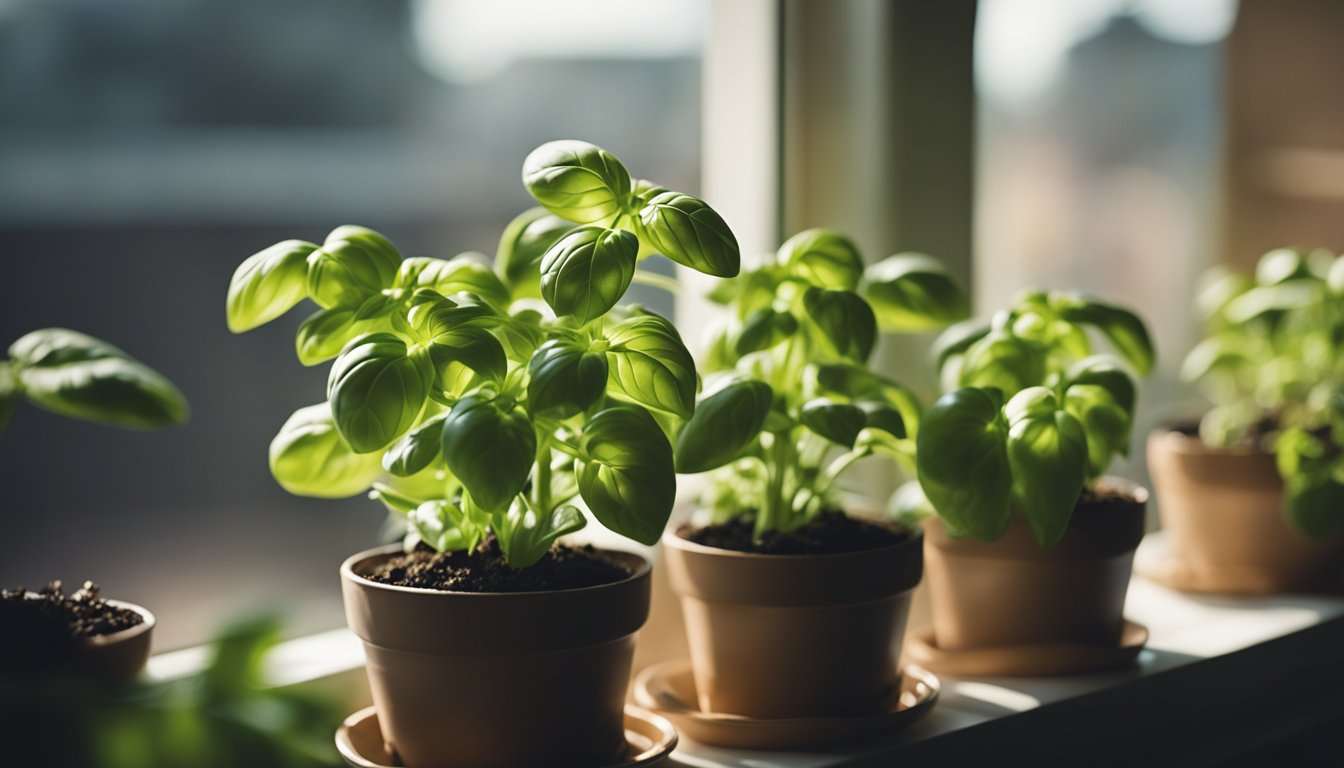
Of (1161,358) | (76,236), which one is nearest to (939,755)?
(1161,358)

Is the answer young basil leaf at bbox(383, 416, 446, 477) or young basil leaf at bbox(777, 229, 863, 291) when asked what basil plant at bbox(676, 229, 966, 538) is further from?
young basil leaf at bbox(383, 416, 446, 477)

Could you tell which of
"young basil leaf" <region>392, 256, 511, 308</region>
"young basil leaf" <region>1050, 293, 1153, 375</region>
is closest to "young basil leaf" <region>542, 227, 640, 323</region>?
"young basil leaf" <region>392, 256, 511, 308</region>

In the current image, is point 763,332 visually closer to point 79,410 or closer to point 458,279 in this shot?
point 458,279

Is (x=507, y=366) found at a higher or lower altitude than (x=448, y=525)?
higher

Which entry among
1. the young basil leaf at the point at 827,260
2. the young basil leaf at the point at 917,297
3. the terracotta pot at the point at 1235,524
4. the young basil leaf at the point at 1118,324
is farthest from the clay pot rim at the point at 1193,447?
the young basil leaf at the point at 827,260

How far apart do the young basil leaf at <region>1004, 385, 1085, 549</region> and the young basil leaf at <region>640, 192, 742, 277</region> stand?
0.86 feet

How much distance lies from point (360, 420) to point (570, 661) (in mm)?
209

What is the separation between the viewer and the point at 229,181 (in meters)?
2.89

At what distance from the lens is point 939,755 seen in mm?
880

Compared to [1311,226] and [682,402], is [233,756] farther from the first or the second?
[1311,226]

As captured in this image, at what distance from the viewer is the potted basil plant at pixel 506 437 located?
68cm

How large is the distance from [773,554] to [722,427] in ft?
0.44

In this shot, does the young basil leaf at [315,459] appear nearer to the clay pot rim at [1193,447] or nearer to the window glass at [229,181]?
the window glass at [229,181]

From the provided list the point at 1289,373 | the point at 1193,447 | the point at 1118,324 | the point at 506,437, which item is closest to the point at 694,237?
the point at 506,437
